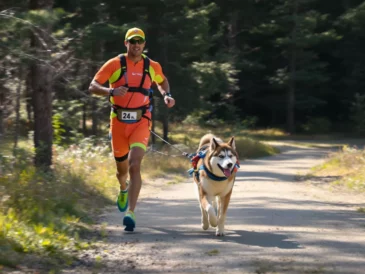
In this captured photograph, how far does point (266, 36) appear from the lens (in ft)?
163

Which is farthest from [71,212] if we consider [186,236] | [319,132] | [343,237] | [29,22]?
[319,132]

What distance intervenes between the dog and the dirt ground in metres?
0.23

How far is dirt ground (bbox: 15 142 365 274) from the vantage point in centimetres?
638

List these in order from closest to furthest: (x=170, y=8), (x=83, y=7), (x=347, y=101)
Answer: (x=83, y=7) → (x=170, y=8) → (x=347, y=101)

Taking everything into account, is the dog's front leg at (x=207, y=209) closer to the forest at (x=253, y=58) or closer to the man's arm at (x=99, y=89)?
the man's arm at (x=99, y=89)

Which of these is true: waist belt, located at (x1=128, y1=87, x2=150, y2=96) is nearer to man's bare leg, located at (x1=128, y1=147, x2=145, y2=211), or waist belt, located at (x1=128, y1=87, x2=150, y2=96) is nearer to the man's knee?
man's bare leg, located at (x1=128, y1=147, x2=145, y2=211)

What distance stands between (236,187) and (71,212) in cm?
708

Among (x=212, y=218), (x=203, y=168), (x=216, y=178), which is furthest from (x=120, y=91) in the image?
(x=212, y=218)

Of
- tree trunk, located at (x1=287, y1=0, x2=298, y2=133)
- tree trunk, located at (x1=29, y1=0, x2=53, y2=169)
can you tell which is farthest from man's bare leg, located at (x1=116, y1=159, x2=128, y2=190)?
tree trunk, located at (x1=287, y1=0, x2=298, y2=133)

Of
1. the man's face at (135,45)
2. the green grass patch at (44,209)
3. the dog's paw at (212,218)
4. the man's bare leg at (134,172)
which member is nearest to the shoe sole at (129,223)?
the man's bare leg at (134,172)

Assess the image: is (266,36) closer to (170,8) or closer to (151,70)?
(170,8)

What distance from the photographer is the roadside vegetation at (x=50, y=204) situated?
22.0 ft

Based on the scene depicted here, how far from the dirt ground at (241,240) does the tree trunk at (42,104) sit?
2.05 m

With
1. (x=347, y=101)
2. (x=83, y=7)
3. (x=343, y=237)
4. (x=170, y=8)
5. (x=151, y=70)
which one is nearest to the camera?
(x=343, y=237)
